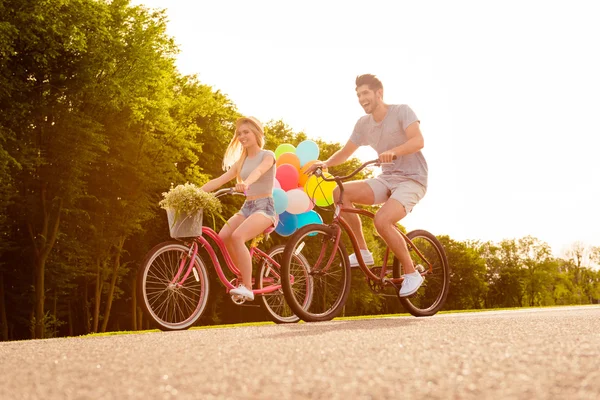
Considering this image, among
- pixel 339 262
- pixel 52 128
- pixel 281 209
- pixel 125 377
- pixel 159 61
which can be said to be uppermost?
pixel 159 61

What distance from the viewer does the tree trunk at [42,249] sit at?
22980mm

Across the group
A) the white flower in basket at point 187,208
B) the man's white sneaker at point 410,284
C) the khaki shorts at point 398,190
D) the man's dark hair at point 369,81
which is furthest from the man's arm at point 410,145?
the white flower in basket at point 187,208

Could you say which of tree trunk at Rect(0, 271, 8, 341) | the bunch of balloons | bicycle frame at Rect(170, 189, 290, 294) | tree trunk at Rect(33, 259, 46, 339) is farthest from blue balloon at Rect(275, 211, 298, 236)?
tree trunk at Rect(0, 271, 8, 341)

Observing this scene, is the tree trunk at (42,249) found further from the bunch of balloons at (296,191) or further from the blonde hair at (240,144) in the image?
the blonde hair at (240,144)

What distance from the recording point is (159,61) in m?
24.5

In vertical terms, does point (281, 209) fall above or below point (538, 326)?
above

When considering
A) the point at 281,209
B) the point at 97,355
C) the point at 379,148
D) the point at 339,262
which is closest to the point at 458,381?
the point at 97,355

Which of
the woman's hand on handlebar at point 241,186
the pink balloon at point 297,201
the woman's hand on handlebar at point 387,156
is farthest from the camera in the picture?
the pink balloon at point 297,201

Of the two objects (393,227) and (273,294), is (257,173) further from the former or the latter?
(273,294)

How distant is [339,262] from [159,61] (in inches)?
741

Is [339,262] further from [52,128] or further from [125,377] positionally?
[52,128]

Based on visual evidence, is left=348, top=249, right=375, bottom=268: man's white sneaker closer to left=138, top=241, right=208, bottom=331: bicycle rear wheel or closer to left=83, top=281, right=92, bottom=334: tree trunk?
left=138, top=241, right=208, bottom=331: bicycle rear wheel

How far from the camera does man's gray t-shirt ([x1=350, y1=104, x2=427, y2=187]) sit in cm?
746

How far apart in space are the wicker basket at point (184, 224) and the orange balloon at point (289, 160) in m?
4.99
